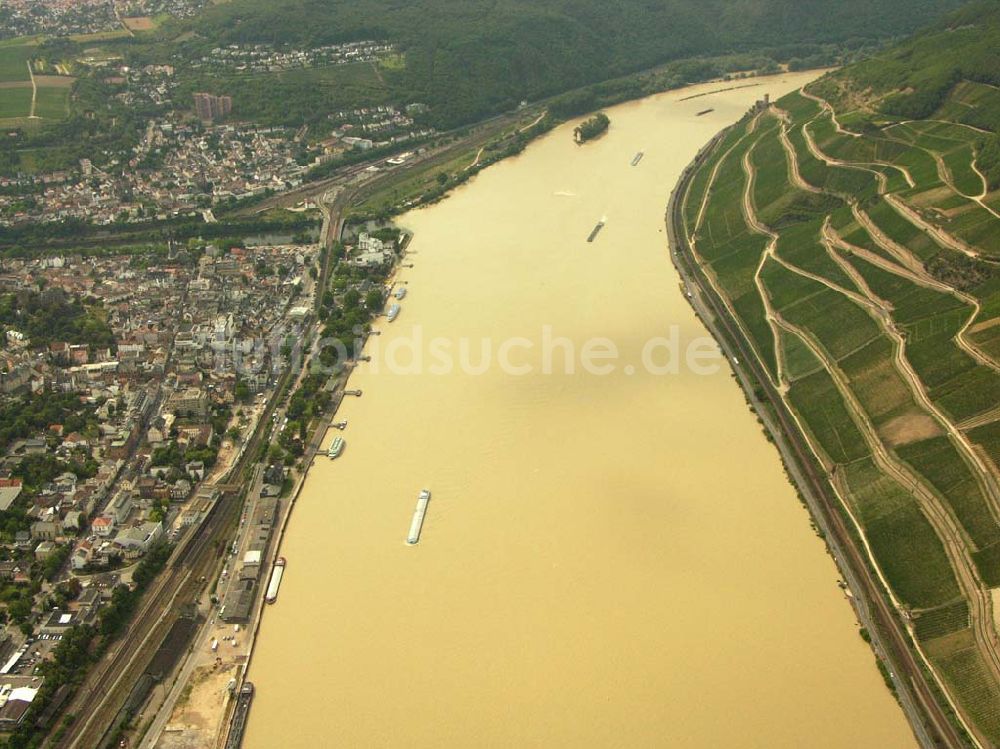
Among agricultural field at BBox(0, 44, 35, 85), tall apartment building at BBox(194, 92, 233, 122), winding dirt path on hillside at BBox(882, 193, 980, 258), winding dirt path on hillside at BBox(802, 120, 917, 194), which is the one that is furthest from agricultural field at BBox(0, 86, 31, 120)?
winding dirt path on hillside at BBox(882, 193, 980, 258)

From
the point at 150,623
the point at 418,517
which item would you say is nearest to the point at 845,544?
A: the point at 418,517

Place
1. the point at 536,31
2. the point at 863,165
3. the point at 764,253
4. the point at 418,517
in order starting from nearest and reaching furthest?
the point at 418,517, the point at 764,253, the point at 863,165, the point at 536,31

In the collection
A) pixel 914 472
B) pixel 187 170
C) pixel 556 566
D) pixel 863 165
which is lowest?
pixel 556 566

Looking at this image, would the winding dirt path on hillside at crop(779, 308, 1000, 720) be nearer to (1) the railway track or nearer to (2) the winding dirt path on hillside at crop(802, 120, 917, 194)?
Answer: (2) the winding dirt path on hillside at crop(802, 120, 917, 194)

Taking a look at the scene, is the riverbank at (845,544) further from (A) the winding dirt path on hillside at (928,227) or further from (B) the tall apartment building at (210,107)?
(B) the tall apartment building at (210,107)

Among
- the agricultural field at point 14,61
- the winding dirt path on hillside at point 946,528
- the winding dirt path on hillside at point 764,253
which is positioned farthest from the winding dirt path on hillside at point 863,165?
the agricultural field at point 14,61

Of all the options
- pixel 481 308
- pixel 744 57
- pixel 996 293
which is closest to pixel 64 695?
pixel 481 308

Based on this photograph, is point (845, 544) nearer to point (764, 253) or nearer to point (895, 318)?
point (895, 318)
